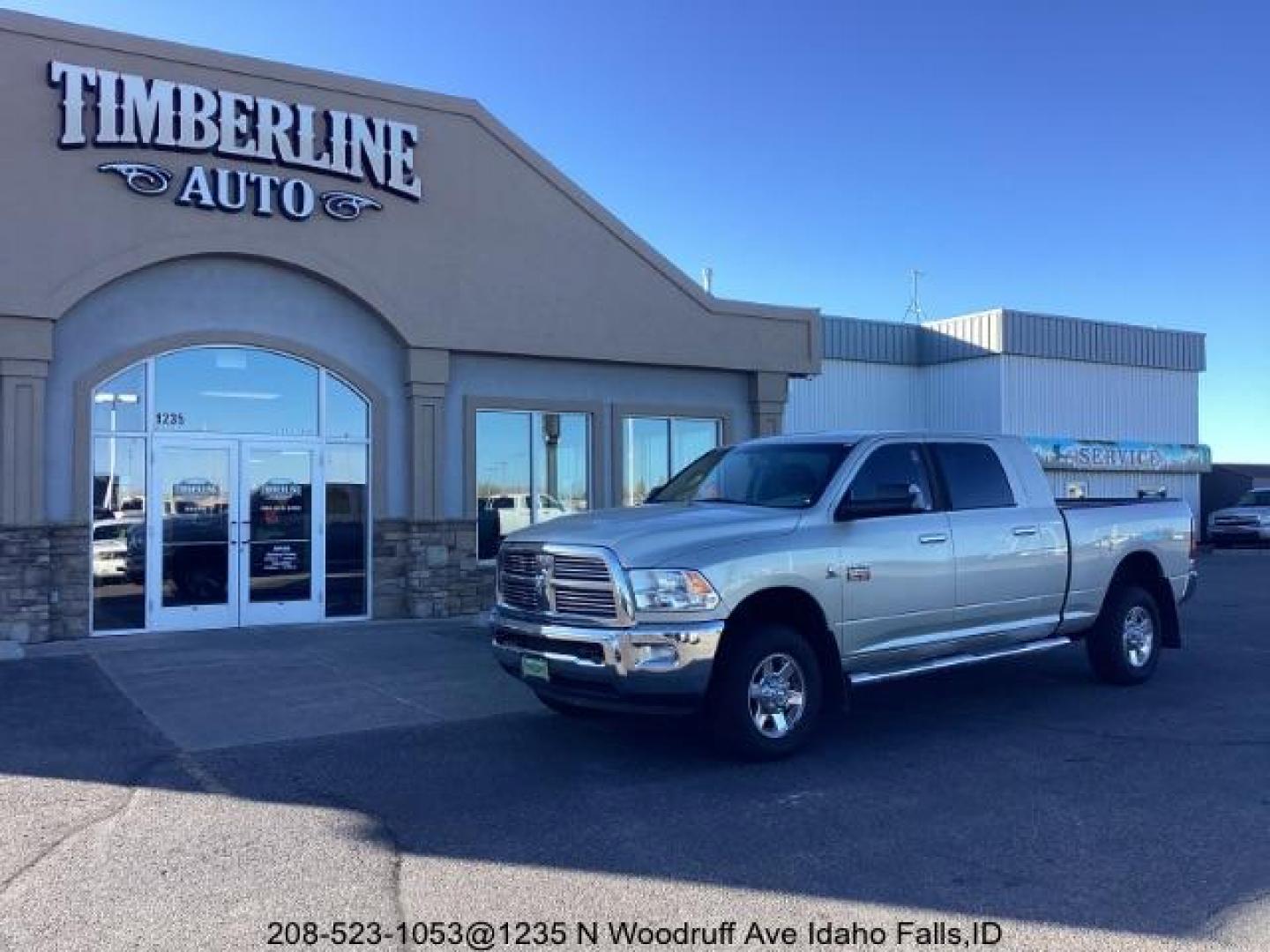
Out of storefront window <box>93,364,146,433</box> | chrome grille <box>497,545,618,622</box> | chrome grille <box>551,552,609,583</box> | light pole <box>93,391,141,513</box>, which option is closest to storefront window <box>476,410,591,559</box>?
storefront window <box>93,364,146,433</box>

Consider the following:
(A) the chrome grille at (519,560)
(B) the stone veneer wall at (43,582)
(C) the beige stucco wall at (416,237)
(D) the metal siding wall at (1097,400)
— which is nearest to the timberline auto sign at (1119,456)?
(D) the metal siding wall at (1097,400)

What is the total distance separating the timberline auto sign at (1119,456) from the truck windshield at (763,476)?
2365 centimetres

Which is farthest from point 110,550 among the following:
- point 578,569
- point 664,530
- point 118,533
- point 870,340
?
point 870,340

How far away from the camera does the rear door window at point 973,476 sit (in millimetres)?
8695

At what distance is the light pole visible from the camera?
1279 cm

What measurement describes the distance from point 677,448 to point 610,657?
33.1 ft

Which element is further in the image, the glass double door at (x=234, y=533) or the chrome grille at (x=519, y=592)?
the glass double door at (x=234, y=533)

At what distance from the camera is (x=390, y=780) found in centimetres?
686

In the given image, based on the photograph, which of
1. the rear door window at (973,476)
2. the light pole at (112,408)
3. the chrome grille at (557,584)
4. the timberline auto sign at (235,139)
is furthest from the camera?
the light pole at (112,408)

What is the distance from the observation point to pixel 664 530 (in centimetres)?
726

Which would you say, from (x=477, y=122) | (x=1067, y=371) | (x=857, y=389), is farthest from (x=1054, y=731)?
(x=1067, y=371)

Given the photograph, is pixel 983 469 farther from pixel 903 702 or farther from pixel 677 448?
pixel 677 448

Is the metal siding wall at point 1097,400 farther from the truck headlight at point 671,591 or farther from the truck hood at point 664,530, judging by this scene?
the truck headlight at point 671,591

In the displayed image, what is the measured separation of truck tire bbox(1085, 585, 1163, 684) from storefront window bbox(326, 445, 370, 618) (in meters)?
8.48
